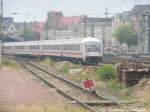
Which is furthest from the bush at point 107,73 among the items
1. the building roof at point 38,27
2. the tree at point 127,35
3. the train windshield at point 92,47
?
the building roof at point 38,27

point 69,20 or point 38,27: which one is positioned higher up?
point 69,20

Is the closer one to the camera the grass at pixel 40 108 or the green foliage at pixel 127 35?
the grass at pixel 40 108

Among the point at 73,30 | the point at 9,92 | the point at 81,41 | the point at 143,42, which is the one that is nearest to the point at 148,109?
the point at 9,92

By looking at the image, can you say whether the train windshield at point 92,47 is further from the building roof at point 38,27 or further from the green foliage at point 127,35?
the building roof at point 38,27

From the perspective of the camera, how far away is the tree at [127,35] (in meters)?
124

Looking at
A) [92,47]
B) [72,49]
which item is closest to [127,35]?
[72,49]

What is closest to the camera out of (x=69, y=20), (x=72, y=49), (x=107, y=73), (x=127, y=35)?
(x=107, y=73)

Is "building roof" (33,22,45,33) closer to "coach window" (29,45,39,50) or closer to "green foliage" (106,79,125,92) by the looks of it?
"coach window" (29,45,39,50)

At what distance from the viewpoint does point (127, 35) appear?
12719 cm

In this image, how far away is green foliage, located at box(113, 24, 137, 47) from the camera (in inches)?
4882

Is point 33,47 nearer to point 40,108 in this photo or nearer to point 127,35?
point 127,35

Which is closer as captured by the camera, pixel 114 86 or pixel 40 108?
pixel 40 108

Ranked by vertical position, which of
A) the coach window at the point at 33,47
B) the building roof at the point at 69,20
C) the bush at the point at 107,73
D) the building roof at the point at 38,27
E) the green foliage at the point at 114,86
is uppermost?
the building roof at the point at 69,20

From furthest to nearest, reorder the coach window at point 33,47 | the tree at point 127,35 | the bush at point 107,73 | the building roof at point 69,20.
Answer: the building roof at point 69,20
the tree at point 127,35
the coach window at point 33,47
the bush at point 107,73
